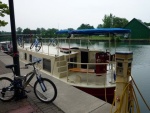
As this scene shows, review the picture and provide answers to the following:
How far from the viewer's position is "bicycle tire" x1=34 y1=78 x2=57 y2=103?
4.73 m

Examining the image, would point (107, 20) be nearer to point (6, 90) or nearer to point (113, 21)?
point (113, 21)

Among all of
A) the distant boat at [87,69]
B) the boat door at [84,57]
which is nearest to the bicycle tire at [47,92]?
the distant boat at [87,69]

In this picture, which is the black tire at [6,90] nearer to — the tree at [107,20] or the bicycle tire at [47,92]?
the bicycle tire at [47,92]

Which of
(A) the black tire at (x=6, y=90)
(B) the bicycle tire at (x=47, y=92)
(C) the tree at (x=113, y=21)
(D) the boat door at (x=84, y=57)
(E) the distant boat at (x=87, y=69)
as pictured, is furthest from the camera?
(C) the tree at (x=113, y=21)

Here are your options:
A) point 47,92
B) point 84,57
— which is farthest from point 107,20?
point 47,92

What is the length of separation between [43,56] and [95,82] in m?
3.62

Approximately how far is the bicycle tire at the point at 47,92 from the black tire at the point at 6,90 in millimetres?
693

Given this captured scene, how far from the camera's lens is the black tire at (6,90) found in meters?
4.90

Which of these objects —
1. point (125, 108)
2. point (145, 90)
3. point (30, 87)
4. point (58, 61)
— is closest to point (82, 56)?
point (58, 61)

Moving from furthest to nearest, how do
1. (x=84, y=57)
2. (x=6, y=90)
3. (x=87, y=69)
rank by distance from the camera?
(x=84, y=57) < (x=87, y=69) < (x=6, y=90)

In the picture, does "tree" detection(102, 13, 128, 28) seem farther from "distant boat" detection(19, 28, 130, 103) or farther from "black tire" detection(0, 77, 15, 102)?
"black tire" detection(0, 77, 15, 102)

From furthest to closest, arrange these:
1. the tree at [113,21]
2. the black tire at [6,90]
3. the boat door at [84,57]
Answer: the tree at [113,21]
the boat door at [84,57]
the black tire at [6,90]

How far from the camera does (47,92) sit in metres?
4.97

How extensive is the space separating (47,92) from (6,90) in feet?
3.84
